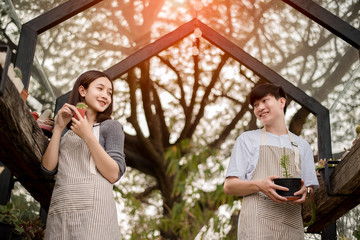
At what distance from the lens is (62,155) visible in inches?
79.2

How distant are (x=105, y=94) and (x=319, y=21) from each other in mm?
1672

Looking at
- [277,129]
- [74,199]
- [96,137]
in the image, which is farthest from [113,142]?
[277,129]

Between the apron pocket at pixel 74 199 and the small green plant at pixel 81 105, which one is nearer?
the apron pocket at pixel 74 199

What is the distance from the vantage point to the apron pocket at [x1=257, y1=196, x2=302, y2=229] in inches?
81.8

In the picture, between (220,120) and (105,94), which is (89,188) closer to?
(105,94)

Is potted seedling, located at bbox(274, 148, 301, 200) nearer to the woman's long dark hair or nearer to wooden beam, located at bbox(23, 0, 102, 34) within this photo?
the woman's long dark hair

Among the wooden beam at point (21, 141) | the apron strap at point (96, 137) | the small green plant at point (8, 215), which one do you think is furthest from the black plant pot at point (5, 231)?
the apron strap at point (96, 137)

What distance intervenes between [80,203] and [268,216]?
0.86 metres

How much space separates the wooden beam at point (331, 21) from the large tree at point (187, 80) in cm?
41

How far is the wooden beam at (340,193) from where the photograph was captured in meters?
2.16

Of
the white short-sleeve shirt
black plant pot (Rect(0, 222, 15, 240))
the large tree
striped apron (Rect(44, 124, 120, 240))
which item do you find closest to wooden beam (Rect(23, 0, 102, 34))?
the large tree

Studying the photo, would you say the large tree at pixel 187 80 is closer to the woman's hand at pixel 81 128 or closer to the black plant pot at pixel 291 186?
the woman's hand at pixel 81 128

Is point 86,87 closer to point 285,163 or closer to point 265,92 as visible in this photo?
point 265,92

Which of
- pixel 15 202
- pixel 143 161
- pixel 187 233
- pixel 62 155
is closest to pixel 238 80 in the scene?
pixel 143 161
